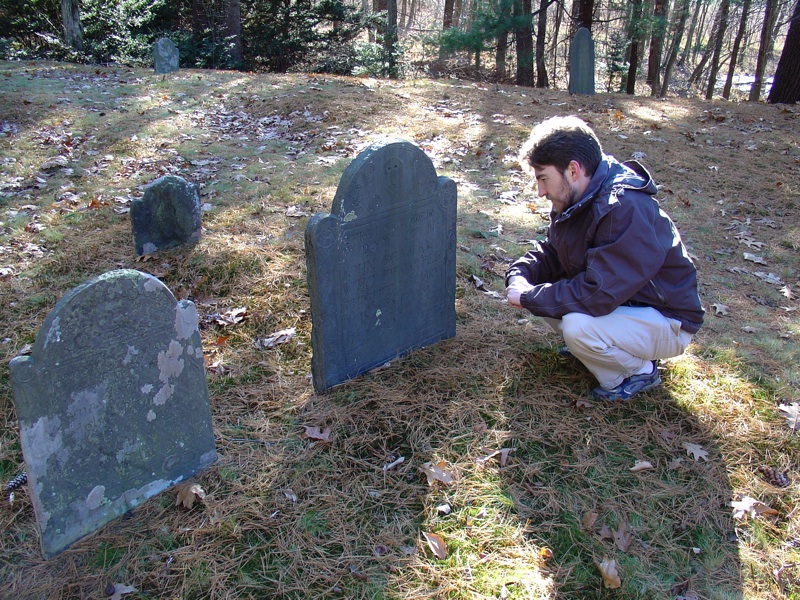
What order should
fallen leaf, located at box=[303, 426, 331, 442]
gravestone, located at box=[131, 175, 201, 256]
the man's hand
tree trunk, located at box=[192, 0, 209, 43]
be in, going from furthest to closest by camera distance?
tree trunk, located at box=[192, 0, 209, 43] < gravestone, located at box=[131, 175, 201, 256] < the man's hand < fallen leaf, located at box=[303, 426, 331, 442]

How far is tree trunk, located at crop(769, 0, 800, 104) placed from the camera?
1214 centimetres

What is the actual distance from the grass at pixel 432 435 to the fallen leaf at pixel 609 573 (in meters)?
0.04

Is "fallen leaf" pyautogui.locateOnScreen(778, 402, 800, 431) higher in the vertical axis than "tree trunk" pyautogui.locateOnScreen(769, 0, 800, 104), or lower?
A: lower

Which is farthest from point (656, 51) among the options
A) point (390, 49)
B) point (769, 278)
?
point (769, 278)

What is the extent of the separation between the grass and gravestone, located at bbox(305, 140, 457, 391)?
0.23 m

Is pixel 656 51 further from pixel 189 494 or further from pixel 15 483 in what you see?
pixel 15 483

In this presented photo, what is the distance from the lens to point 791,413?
12.0 feet

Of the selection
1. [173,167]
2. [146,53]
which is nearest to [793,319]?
[173,167]

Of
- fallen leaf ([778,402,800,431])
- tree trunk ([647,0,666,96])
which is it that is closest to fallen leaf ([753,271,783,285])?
fallen leaf ([778,402,800,431])

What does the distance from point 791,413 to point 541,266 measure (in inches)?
71.2

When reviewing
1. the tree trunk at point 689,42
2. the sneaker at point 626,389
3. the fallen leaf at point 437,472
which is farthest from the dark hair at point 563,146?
the tree trunk at point 689,42

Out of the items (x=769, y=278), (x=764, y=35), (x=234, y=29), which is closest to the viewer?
(x=769, y=278)

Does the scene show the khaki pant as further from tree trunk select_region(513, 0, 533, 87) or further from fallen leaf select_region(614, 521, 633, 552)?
tree trunk select_region(513, 0, 533, 87)

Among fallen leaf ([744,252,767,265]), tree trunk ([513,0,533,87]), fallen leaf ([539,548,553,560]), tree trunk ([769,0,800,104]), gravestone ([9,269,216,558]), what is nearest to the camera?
gravestone ([9,269,216,558])
